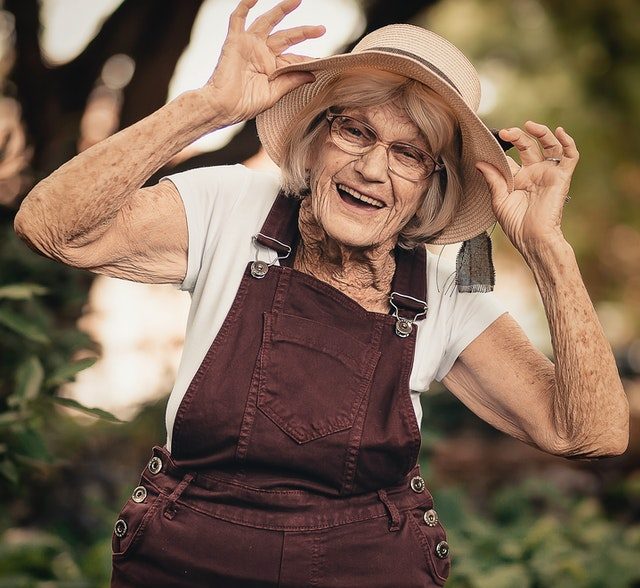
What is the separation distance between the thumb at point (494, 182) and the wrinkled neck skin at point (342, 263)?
283 millimetres

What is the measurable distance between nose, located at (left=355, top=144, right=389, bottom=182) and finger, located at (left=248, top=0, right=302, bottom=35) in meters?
0.37

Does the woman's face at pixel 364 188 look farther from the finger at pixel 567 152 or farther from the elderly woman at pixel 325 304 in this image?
the finger at pixel 567 152

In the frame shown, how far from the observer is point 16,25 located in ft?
14.5

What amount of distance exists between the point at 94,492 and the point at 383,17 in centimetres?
271

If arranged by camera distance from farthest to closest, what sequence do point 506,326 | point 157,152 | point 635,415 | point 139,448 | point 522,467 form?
point 635,415, point 522,467, point 139,448, point 506,326, point 157,152

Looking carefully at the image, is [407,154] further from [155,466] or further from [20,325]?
[20,325]

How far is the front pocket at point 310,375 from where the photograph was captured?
2.31 metres

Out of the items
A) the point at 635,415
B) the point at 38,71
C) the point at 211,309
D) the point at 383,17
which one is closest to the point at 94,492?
the point at 38,71

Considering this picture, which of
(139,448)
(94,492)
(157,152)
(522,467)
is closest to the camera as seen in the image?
(157,152)

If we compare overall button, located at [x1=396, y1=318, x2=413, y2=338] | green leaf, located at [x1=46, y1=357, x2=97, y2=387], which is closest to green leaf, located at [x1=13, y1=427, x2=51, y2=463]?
green leaf, located at [x1=46, y1=357, x2=97, y2=387]

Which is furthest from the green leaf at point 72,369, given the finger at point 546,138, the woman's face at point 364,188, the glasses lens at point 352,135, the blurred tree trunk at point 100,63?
the blurred tree trunk at point 100,63

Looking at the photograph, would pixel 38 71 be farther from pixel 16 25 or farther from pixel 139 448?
pixel 139 448

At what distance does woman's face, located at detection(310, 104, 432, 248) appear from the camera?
2406 millimetres

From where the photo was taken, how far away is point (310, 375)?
2365 millimetres
